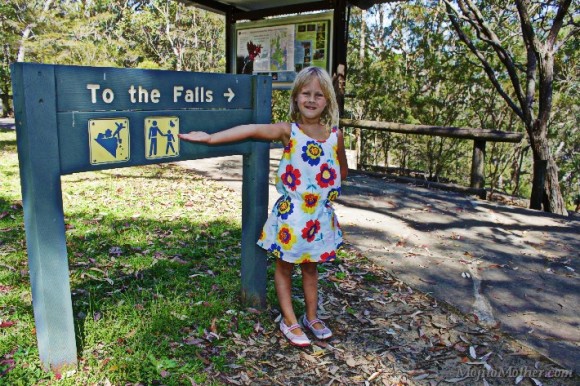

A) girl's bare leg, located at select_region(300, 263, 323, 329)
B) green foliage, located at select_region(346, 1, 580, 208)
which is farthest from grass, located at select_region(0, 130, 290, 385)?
green foliage, located at select_region(346, 1, 580, 208)

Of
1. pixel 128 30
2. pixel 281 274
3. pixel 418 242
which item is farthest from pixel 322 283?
pixel 128 30

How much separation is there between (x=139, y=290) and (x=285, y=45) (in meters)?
4.34

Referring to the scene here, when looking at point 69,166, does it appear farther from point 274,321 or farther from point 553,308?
point 553,308

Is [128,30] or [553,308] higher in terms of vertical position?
[128,30]

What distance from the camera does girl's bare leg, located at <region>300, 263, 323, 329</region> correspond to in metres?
2.49

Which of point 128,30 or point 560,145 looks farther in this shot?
point 128,30

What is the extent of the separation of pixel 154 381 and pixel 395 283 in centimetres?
176

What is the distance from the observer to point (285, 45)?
20.3ft

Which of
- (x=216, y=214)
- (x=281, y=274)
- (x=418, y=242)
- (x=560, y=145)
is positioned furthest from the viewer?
(x=560, y=145)

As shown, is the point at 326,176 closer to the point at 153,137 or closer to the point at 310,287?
the point at 310,287

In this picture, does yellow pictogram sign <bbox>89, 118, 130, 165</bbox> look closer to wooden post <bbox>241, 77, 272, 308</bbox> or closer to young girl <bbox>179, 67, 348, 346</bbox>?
young girl <bbox>179, 67, 348, 346</bbox>

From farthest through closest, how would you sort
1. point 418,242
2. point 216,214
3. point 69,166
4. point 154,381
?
point 216,214 → point 418,242 → point 154,381 → point 69,166

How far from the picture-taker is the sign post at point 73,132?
5.71 ft

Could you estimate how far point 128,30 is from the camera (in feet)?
75.9
